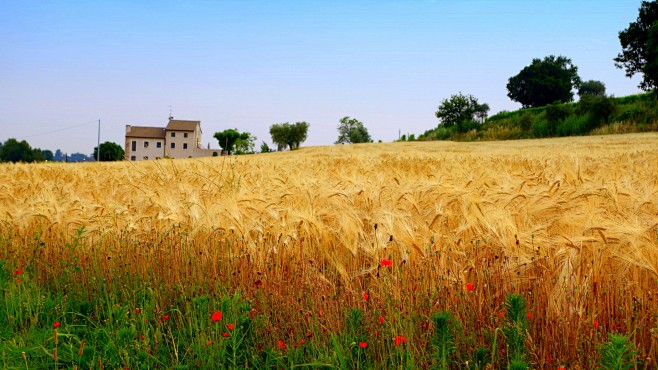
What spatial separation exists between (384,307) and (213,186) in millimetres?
4253

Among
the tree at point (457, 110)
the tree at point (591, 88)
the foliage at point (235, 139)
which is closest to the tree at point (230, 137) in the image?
the foliage at point (235, 139)

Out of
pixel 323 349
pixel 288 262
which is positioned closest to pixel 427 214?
pixel 288 262

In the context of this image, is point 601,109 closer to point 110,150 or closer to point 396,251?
point 396,251

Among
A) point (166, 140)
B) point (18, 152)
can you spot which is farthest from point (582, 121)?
point (18, 152)

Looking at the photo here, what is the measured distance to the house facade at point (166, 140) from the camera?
94.1 metres

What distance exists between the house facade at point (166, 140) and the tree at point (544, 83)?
183 ft

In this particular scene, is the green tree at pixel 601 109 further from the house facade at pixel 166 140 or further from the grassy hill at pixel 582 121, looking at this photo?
the house facade at pixel 166 140

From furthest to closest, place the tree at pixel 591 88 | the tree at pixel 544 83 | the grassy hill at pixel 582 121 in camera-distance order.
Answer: the tree at pixel 591 88, the tree at pixel 544 83, the grassy hill at pixel 582 121

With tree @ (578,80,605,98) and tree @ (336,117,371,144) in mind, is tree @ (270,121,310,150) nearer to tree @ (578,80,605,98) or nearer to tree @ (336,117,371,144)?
tree @ (336,117,371,144)

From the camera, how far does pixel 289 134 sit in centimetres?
7956

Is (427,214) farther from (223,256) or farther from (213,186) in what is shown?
(213,186)

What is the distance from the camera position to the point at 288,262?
343 centimetres

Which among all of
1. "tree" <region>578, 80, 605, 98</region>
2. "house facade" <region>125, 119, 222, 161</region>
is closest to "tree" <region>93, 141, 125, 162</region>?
"house facade" <region>125, 119, 222, 161</region>

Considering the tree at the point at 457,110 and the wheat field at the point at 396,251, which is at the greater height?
the tree at the point at 457,110
